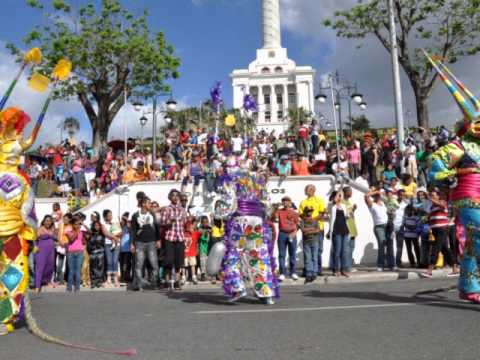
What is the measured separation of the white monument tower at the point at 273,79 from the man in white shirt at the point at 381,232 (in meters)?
80.8

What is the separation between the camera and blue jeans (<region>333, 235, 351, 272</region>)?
453 inches

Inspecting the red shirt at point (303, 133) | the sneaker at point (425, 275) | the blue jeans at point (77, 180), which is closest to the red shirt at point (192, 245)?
the sneaker at point (425, 275)

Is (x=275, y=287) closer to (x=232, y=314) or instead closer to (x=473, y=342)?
(x=232, y=314)

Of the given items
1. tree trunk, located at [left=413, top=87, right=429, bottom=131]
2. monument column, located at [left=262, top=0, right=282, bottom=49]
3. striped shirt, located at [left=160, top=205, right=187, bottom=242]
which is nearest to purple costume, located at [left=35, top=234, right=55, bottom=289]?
striped shirt, located at [left=160, top=205, right=187, bottom=242]

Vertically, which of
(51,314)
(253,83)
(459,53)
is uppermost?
(253,83)

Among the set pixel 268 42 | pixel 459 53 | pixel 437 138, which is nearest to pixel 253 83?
pixel 268 42

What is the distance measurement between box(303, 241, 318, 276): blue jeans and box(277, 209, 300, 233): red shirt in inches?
22.1

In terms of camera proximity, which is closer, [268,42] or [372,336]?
[372,336]

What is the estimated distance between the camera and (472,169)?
21.4ft

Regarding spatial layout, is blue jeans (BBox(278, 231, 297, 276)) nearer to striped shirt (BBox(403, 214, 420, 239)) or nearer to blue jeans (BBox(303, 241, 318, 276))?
blue jeans (BBox(303, 241, 318, 276))

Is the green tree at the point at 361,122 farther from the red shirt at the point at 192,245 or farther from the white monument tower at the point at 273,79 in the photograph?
the red shirt at the point at 192,245

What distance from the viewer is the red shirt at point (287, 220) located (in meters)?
11.5

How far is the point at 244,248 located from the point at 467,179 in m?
3.08

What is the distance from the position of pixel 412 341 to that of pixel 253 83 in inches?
3736
